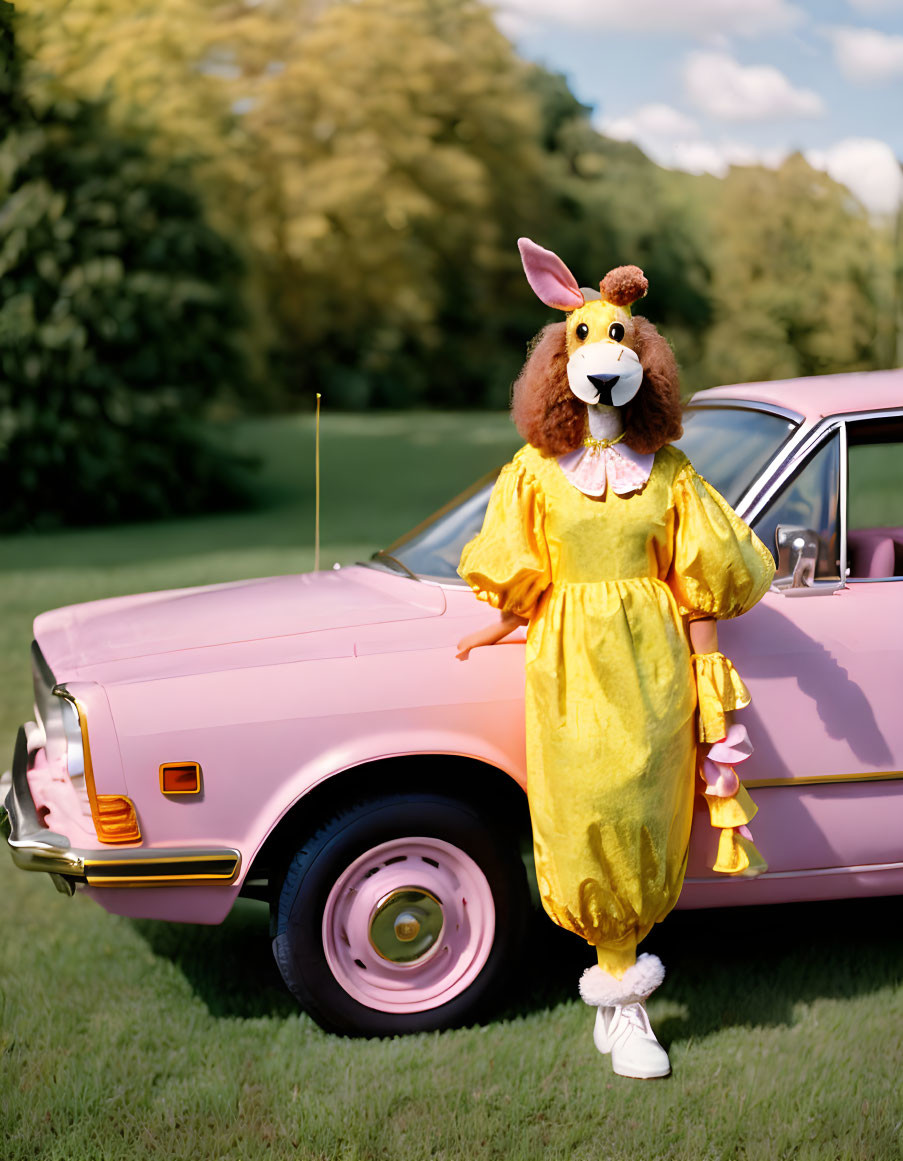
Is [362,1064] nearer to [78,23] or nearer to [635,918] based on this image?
[635,918]

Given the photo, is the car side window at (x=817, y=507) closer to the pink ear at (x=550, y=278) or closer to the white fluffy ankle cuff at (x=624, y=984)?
the pink ear at (x=550, y=278)

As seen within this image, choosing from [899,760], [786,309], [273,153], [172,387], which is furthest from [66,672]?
[273,153]

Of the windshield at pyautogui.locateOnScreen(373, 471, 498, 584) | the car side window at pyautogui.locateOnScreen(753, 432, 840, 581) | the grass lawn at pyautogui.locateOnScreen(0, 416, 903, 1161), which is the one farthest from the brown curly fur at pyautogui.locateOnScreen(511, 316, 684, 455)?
the grass lawn at pyautogui.locateOnScreen(0, 416, 903, 1161)

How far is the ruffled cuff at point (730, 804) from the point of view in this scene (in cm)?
317

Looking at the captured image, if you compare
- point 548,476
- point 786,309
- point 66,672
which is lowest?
point 66,672

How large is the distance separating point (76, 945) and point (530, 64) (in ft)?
79.1

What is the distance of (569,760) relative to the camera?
311 centimetres

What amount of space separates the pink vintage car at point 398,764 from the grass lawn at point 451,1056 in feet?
0.84

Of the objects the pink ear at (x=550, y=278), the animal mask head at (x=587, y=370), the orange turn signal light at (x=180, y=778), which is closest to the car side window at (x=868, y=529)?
the animal mask head at (x=587, y=370)

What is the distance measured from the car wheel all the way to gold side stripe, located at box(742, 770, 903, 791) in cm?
65

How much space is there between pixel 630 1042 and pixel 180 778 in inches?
51.6

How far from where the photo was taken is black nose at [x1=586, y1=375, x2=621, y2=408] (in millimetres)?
3066

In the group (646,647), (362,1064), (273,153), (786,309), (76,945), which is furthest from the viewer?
(273,153)

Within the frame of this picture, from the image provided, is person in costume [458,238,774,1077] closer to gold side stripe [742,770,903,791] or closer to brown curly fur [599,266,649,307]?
brown curly fur [599,266,649,307]
